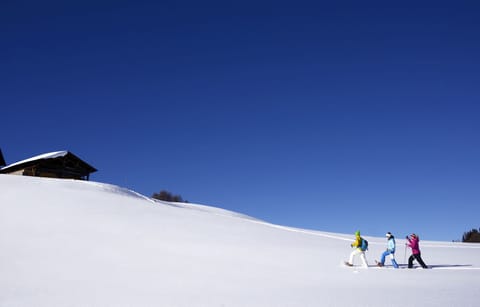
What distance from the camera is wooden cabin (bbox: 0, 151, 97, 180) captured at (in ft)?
138

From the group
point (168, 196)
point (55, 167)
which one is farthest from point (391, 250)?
point (168, 196)

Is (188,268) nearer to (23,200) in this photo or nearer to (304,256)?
(304,256)

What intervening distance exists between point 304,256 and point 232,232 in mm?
6809

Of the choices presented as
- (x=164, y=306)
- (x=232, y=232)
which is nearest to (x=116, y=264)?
(x=164, y=306)

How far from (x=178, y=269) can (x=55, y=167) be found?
35.2 metres

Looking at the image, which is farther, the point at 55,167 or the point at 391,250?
the point at 55,167

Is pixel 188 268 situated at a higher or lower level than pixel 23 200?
lower

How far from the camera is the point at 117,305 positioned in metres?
8.12

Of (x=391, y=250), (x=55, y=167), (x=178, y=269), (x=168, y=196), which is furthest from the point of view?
(x=168, y=196)

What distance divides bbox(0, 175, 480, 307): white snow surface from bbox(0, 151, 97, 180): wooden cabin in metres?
17.8

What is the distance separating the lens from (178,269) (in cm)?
1252

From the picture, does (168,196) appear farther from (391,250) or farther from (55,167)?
(391,250)

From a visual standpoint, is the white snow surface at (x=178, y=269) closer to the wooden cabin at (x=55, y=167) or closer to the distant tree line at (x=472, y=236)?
the wooden cabin at (x=55, y=167)

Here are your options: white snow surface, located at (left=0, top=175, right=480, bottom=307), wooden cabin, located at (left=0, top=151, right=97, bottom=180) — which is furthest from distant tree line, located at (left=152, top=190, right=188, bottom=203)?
white snow surface, located at (left=0, top=175, right=480, bottom=307)
